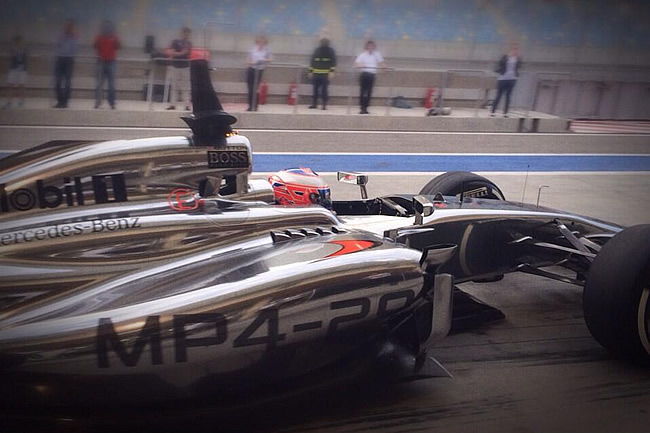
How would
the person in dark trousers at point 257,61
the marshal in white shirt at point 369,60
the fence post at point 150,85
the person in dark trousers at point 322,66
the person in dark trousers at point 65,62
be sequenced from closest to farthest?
the person in dark trousers at point 65,62
the fence post at point 150,85
the person in dark trousers at point 257,61
the person in dark trousers at point 322,66
the marshal in white shirt at point 369,60

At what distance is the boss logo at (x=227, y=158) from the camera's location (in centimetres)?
253

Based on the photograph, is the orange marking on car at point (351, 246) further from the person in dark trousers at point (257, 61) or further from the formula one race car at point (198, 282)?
the person in dark trousers at point (257, 61)

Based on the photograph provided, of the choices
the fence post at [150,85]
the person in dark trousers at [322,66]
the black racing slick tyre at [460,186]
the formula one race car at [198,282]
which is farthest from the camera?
→ the black racing slick tyre at [460,186]

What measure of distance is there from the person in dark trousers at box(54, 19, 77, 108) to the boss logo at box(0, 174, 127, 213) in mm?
283

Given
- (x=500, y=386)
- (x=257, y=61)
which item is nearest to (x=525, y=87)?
(x=257, y=61)

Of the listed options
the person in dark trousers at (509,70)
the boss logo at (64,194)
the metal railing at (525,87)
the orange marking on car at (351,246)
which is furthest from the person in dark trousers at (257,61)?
the person in dark trousers at (509,70)

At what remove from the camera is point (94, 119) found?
2328mm

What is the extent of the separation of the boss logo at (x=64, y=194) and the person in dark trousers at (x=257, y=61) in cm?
80

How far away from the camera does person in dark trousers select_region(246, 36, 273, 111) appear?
9.03 ft

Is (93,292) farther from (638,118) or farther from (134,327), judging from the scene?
(638,118)

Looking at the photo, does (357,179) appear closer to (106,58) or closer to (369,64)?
(369,64)

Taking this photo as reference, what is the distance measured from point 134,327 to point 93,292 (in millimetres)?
259

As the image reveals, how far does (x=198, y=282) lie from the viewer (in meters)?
2.13

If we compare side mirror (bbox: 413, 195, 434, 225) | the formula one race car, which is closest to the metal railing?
the formula one race car
